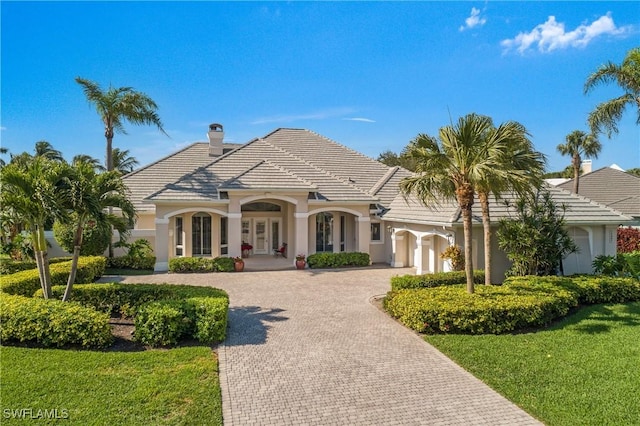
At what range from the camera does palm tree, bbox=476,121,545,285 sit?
10969 millimetres

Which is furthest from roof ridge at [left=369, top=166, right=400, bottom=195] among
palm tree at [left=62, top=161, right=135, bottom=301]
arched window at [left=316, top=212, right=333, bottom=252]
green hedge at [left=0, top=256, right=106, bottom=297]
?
palm tree at [left=62, top=161, right=135, bottom=301]

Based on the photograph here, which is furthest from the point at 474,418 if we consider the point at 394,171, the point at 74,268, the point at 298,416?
the point at 394,171

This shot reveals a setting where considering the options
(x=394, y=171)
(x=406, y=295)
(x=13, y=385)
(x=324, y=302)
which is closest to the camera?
(x=13, y=385)

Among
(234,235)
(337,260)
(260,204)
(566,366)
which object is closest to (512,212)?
(337,260)

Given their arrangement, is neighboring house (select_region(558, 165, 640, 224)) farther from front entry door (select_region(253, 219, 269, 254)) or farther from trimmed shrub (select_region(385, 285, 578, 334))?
trimmed shrub (select_region(385, 285, 578, 334))

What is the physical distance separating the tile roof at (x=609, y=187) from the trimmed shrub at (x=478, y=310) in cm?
2703

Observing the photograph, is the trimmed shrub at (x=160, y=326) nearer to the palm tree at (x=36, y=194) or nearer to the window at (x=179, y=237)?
the palm tree at (x=36, y=194)

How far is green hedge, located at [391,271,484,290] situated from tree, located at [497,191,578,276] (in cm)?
185

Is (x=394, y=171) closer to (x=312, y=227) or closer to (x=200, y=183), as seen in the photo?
(x=312, y=227)

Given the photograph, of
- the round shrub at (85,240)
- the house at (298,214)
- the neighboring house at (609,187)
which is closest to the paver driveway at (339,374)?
the house at (298,214)

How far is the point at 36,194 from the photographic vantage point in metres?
9.85

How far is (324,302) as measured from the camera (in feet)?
44.8

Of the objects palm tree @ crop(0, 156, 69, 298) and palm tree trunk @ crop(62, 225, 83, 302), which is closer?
palm tree @ crop(0, 156, 69, 298)

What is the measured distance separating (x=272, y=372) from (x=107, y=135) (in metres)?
19.1
